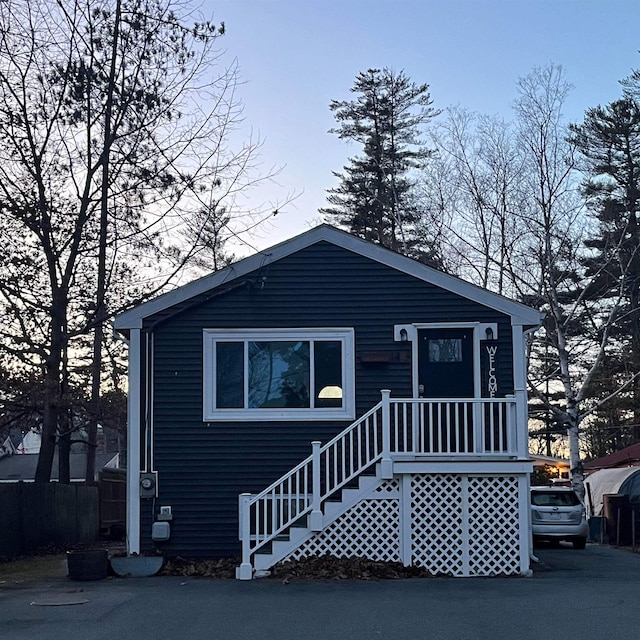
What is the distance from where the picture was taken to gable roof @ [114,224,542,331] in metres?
14.9

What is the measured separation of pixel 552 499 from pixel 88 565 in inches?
400

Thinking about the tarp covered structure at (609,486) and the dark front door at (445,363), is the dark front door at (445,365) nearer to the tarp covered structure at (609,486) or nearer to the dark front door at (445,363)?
the dark front door at (445,363)

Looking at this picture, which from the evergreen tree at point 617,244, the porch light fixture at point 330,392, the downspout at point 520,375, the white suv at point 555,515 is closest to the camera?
the downspout at point 520,375

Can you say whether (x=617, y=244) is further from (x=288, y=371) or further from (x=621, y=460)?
(x=288, y=371)

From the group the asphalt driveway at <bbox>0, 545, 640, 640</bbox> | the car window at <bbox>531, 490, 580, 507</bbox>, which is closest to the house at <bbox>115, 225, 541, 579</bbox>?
the asphalt driveway at <bbox>0, 545, 640, 640</bbox>

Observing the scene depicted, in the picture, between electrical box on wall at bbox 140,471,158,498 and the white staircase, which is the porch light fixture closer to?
the white staircase

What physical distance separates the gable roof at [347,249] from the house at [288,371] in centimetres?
2

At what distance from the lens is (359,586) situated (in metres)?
12.1

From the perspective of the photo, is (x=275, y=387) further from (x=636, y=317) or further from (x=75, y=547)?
(x=636, y=317)

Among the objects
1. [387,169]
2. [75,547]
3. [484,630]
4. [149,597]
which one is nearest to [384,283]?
[149,597]

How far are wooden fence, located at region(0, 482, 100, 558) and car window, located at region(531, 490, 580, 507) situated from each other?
1024 cm

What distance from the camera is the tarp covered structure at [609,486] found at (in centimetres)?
2469

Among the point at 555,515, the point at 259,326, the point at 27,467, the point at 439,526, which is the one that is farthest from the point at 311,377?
the point at 27,467

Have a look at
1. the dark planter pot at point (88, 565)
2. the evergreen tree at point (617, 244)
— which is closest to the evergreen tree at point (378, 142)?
the evergreen tree at point (617, 244)
